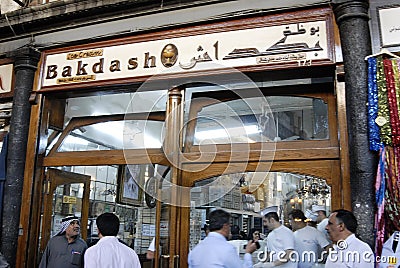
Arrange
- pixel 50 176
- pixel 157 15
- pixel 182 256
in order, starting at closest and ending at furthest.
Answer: pixel 182 256, pixel 157 15, pixel 50 176

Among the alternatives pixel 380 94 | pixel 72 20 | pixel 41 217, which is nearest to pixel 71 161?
pixel 41 217

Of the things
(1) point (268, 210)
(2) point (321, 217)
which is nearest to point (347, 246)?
(2) point (321, 217)

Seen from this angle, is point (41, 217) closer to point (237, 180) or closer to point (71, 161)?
point (71, 161)

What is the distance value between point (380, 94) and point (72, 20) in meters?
3.21

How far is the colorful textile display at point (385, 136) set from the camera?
328 centimetres

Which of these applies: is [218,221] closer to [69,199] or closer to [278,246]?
[278,246]

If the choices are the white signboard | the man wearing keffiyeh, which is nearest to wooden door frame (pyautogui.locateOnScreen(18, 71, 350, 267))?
the man wearing keffiyeh

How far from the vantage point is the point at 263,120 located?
427 centimetres

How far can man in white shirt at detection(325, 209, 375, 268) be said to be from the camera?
2947mm

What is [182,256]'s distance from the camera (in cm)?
405

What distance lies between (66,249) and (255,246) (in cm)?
177

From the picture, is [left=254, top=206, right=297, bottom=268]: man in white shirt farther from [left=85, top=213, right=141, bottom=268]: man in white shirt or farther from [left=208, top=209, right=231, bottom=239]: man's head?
[left=85, top=213, right=141, bottom=268]: man in white shirt

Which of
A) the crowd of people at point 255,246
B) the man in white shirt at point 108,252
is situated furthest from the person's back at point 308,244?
the man in white shirt at point 108,252

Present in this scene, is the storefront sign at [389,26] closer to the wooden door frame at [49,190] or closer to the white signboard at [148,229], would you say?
the white signboard at [148,229]
